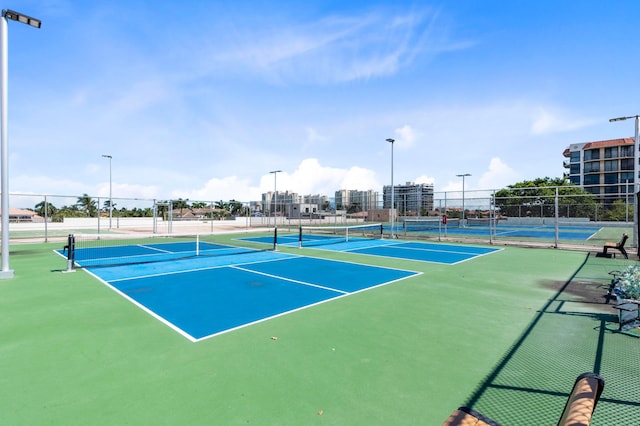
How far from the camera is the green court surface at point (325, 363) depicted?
11.6 feet

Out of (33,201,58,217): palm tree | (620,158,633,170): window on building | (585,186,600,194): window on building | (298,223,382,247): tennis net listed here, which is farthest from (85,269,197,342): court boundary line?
(620,158,633,170): window on building

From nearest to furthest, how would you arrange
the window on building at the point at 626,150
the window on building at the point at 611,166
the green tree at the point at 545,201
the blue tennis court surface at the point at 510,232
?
the green tree at the point at 545,201, the blue tennis court surface at the point at 510,232, the window on building at the point at 626,150, the window on building at the point at 611,166

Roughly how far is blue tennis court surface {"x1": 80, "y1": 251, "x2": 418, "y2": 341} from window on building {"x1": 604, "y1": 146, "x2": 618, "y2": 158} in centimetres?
9635

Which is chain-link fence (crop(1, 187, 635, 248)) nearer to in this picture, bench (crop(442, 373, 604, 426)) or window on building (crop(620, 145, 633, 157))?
bench (crop(442, 373, 604, 426))

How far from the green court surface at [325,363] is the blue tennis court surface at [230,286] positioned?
44cm

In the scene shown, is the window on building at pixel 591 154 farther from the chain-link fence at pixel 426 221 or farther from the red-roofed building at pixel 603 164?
the chain-link fence at pixel 426 221

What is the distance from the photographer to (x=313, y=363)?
4613mm

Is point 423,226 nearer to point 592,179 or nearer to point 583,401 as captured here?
point 583,401

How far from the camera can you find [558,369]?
448cm

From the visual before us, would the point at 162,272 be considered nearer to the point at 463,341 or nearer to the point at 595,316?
the point at 463,341

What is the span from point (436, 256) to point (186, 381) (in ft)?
43.5

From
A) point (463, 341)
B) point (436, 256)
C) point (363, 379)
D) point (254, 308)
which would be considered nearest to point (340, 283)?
point (254, 308)

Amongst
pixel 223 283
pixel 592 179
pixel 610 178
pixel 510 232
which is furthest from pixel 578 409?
pixel 592 179

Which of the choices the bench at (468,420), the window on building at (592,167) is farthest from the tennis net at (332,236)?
the window on building at (592,167)
